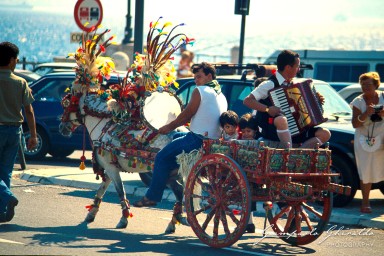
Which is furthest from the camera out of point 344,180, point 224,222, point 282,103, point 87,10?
point 87,10

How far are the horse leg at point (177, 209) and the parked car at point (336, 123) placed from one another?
9.82 ft

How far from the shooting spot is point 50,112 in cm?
1853

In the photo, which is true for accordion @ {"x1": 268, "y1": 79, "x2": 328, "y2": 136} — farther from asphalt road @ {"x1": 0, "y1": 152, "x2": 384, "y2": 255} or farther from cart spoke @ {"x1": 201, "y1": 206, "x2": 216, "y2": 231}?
asphalt road @ {"x1": 0, "y1": 152, "x2": 384, "y2": 255}

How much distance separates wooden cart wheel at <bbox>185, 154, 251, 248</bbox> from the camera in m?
10.1

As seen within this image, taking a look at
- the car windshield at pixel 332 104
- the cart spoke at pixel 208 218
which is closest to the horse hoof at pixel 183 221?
the cart spoke at pixel 208 218

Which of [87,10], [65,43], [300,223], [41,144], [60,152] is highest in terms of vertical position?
[87,10]

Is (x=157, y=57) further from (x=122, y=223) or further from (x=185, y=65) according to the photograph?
(x=185, y=65)

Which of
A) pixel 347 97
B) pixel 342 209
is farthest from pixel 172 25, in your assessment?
pixel 347 97

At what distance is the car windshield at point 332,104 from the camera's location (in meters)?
15.4

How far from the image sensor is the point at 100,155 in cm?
1205

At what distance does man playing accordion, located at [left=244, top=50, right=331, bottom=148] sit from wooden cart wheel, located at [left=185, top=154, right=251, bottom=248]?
70 cm

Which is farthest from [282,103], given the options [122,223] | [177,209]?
[122,223]

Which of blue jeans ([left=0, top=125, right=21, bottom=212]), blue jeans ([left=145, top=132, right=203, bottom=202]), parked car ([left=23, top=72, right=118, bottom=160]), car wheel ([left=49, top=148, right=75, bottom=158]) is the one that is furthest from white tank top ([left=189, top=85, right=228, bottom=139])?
car wheel ([left=49, top=148, right=75, bottom=158])

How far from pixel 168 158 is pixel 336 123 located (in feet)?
13.7
